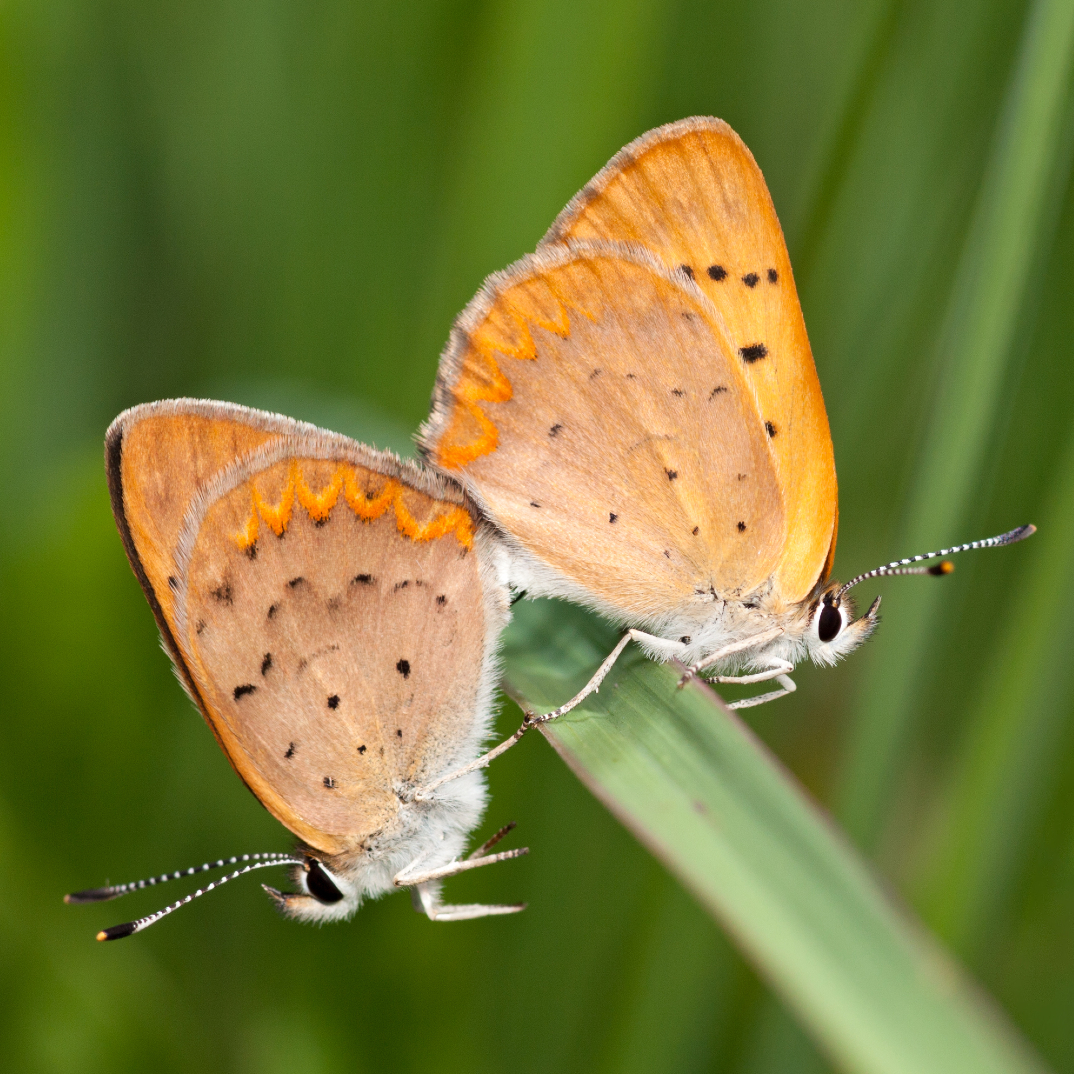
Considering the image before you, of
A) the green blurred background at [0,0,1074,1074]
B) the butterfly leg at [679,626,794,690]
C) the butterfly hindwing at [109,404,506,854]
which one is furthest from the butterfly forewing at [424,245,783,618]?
the green blurred background at [0,0,1074,1074]

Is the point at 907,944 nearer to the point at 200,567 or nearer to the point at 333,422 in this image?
the point at 200,567

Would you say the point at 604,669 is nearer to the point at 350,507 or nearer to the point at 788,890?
the point at 350,507

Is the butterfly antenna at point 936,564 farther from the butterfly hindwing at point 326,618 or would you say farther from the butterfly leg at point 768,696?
the butterfly hindwing at point 326,618

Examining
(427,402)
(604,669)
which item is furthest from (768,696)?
(427,402)

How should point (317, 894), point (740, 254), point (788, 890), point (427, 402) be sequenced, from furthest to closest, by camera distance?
point (427, 402) → point (740, 254) → point (317, 894) → point (788, 890)

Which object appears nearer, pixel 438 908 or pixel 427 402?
pixel 438 908

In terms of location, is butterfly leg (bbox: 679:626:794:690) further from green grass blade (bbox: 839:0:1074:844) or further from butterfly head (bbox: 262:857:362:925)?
butterfly head (bbox: 262:857:362:925)

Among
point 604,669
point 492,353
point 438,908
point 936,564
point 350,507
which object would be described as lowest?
point 438,908

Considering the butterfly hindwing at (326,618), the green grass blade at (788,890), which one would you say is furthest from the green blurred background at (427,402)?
the green grass blade at (788,890)
